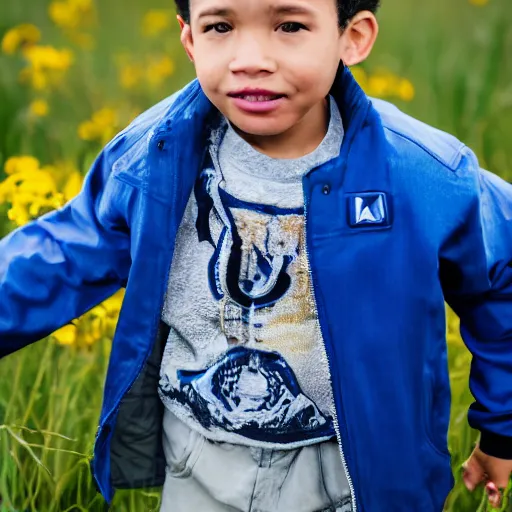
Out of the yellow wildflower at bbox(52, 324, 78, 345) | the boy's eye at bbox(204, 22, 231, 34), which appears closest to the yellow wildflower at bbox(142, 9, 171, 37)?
the yellow wildflower at bbox(52, 324, 78, 345)

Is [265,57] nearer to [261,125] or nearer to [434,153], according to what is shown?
[261,125]

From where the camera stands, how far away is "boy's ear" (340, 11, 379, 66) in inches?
77.4

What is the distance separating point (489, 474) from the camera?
2217 millimetres

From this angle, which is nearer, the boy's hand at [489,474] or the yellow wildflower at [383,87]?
the boy's hand at [489,474]

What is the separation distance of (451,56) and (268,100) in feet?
8.29

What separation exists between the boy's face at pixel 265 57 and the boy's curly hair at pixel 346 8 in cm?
2

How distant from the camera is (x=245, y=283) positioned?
201 centimetres

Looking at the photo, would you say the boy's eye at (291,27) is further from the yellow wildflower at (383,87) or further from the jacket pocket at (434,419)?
the yellow wildflower at (383,87)

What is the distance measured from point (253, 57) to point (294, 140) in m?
0.23

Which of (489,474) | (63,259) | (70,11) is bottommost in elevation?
(489,474)

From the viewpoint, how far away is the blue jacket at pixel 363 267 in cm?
191

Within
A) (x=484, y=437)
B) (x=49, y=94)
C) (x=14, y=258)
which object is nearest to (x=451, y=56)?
(x=49, y=94)

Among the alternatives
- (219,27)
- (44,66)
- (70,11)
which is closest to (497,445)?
(219,27)

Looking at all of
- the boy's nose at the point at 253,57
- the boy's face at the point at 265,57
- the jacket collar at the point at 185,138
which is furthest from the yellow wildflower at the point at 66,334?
the boy's nose at the point at 253,57
